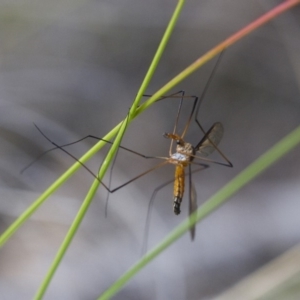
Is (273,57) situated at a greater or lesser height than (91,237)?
greater

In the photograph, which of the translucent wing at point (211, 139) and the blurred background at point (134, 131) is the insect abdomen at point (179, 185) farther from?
the blurred background at point (134, 131)

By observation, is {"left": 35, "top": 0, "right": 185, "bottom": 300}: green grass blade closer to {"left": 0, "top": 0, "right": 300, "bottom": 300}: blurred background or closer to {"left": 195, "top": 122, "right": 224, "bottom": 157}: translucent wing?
{"left": 195, "top": 122, "right": 224, "bottom": 157}: translucent wing

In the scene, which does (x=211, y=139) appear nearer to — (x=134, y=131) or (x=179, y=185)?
(x=179, y=185)

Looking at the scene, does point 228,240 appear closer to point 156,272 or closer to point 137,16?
point 156,272

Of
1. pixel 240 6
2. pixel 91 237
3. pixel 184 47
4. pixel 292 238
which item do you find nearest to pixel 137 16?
pixel 184 47

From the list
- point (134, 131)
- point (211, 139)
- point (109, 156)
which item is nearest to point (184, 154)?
point (211, 139)

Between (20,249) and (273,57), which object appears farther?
(273,57)

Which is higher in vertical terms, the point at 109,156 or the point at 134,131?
the point at 134,131
